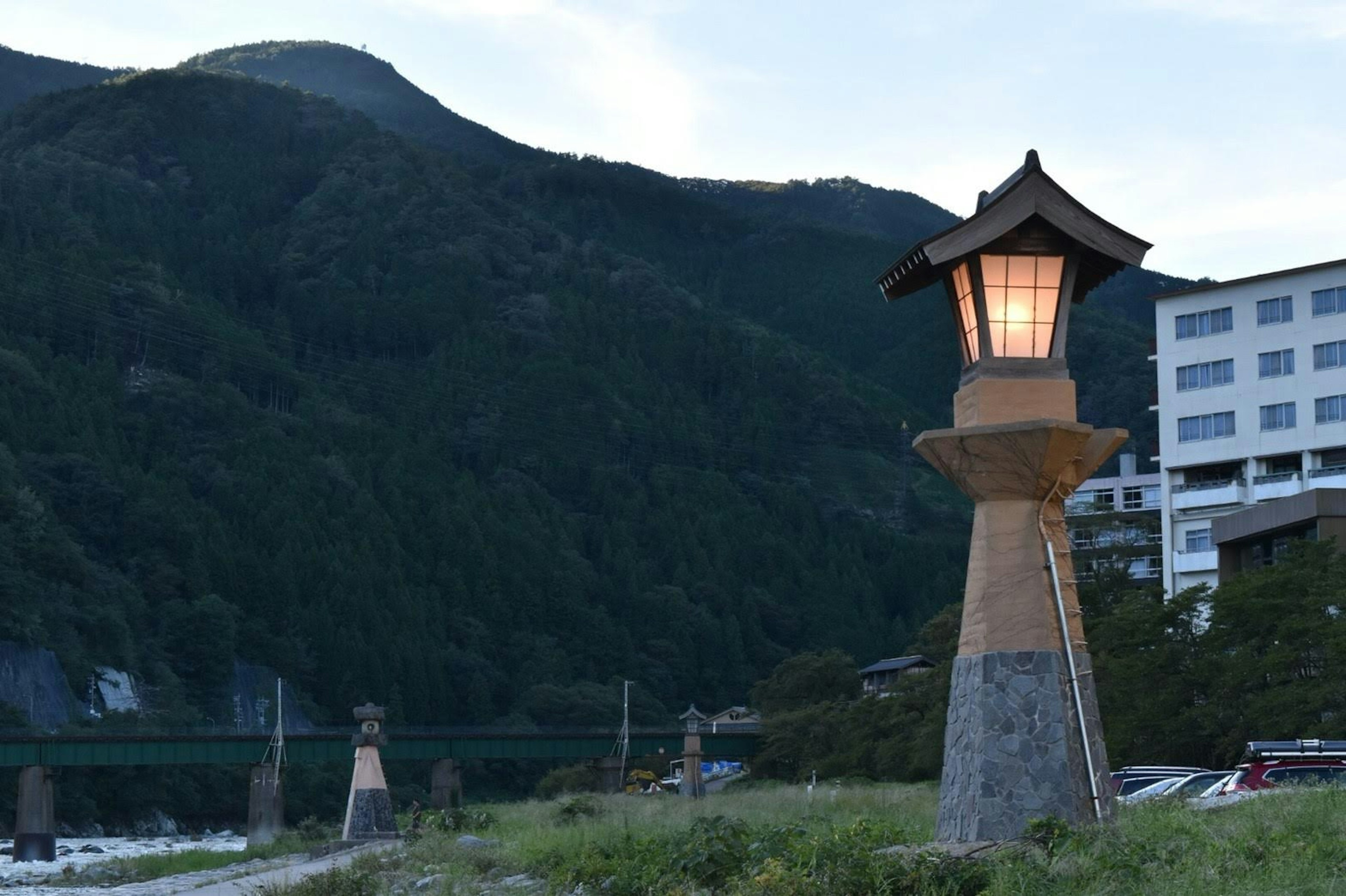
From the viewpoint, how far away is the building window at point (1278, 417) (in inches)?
4033

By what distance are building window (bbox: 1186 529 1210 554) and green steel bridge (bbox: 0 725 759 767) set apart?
30861 millimetres

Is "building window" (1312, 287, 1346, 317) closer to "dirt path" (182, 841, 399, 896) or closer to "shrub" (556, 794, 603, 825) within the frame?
"shrub" (556, 794, 603, 825)

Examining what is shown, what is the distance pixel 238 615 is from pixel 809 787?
356 ft

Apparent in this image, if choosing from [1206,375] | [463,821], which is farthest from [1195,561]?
[463,821]

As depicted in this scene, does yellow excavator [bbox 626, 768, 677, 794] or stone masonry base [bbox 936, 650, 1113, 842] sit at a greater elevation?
stone masonry base [bbox 936, 650, 1113, 842]

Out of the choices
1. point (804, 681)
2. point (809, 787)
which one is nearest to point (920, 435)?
point (809, 787)

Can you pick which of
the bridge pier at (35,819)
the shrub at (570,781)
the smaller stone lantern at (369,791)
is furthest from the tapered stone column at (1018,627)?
the shrub at (570,781)

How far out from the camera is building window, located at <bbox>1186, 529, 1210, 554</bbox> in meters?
107

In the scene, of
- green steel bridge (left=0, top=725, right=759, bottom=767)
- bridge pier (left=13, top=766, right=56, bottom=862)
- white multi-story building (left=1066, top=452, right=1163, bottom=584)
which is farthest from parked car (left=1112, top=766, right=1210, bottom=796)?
bridge pier (left=13, top=766, right=56, bottom=862)

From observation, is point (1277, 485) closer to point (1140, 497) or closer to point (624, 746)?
point (624, 746)

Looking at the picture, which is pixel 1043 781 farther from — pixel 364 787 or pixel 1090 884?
pixel 364 787

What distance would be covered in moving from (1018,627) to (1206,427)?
9118cm

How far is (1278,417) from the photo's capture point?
10306 cm

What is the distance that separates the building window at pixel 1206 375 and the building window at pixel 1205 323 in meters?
1.84
